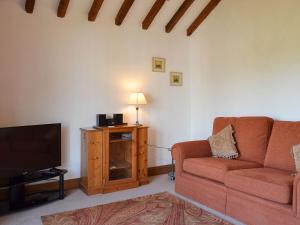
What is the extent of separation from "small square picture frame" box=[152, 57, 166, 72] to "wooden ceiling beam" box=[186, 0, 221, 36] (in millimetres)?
758

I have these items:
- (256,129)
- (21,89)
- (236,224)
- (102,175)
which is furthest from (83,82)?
(236,224)

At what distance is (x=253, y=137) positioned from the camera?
11.2 feet

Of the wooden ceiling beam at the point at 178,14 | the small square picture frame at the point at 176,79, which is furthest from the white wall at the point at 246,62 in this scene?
the wooden ceiling beam at the point at 178,14

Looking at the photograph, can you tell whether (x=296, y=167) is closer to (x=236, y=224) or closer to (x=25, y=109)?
(x=236, y=224)

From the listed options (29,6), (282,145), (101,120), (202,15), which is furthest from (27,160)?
(202,15)

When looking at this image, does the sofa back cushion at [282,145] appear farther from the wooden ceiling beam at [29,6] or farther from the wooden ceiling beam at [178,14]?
the wooden ceiling beam at [29,6]

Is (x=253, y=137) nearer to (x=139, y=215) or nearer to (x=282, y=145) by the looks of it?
(x=282, y=145)

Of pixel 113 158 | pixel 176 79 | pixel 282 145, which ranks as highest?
pixel 176 79

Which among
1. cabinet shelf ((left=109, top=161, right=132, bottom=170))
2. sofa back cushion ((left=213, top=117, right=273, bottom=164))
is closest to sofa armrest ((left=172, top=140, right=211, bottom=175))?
sofa back cushion ((left=213, top=117, right=273, bottom=164))

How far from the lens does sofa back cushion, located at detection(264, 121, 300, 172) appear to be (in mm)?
2975

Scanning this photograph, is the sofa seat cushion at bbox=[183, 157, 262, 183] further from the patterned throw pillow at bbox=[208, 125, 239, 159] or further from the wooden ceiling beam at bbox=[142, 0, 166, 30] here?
the wooden ceiling beam at bbox=[142, 0, 166, 30]

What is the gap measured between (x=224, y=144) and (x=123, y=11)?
235 centimetres

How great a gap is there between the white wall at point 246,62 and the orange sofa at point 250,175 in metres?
0.40

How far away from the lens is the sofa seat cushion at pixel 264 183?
2.34 m
